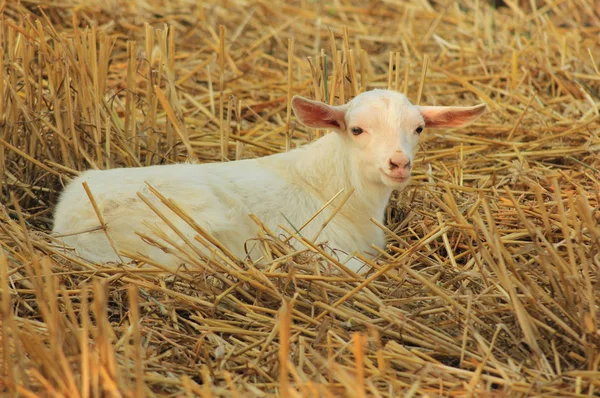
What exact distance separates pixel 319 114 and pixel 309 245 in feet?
3.52

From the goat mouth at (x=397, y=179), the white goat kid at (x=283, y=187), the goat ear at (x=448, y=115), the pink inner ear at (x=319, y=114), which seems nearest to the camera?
the white goat kid at (x=283, y=187)

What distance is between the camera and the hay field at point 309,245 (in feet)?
9.89

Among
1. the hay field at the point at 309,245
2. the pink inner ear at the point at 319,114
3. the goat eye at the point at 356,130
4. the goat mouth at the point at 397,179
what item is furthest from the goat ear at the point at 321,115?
the hay field at the point at 309,245

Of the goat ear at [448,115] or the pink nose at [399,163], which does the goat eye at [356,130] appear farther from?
the goat ear at [448,115]

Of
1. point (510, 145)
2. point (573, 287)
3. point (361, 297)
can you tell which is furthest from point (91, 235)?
point (510, 145)

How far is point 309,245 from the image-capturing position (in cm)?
380

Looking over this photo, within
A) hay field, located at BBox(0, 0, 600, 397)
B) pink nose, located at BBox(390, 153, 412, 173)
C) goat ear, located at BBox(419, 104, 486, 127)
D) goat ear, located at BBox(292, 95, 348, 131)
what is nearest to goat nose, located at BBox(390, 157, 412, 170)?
pink nose, located at BBox(390, 153, 412, 173)

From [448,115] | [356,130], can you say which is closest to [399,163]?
[356,130]

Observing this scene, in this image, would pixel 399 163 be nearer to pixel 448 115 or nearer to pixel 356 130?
pixel 356 130

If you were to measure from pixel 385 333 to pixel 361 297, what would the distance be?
→ 0.82 ft

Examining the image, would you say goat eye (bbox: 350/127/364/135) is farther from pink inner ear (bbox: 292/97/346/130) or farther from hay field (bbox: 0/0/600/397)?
hay field (bbox: 0/0/600/397)

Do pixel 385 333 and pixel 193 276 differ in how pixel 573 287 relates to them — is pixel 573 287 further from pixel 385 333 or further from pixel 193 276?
pixel 193 276

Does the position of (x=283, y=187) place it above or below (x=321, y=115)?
below

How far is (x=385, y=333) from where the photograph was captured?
337 centimetres
